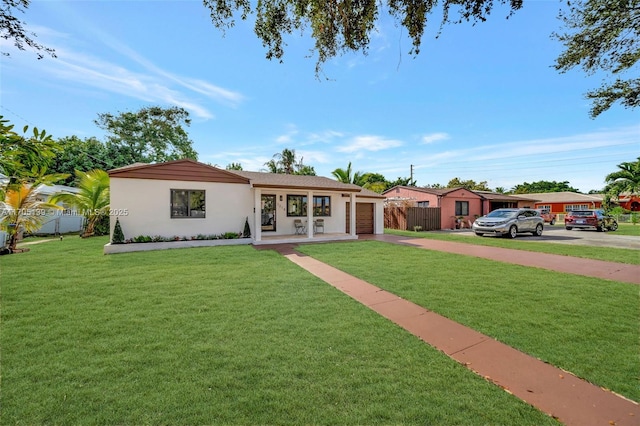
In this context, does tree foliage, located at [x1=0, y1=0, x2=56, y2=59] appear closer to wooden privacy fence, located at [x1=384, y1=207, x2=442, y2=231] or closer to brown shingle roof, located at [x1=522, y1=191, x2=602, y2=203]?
wooden privacy fence, located at [x1=384, y1=207, x2=442, y2=231]

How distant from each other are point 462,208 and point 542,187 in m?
51.5

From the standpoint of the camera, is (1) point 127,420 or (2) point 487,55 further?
(2) point 487,55

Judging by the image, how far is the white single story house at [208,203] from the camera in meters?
10.9

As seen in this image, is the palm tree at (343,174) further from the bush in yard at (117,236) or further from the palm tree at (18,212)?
the palm tree at (18,212)

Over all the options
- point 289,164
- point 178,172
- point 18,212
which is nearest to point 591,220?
point 178,172

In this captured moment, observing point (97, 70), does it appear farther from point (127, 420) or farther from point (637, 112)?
point (637, 112)

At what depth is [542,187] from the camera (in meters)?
59.4

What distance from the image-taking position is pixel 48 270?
6613 millimetres

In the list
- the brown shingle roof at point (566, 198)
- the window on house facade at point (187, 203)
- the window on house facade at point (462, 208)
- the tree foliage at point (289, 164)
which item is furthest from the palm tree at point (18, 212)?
the brown shingle roof at point (566, 198)

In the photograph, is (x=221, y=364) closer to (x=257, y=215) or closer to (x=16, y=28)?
(x=16, y=28)

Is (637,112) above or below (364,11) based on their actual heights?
below

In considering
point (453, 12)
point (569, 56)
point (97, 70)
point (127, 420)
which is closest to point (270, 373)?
point (127, 420)

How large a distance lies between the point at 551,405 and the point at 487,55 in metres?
10.9

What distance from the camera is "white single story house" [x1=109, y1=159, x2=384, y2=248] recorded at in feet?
35.8
